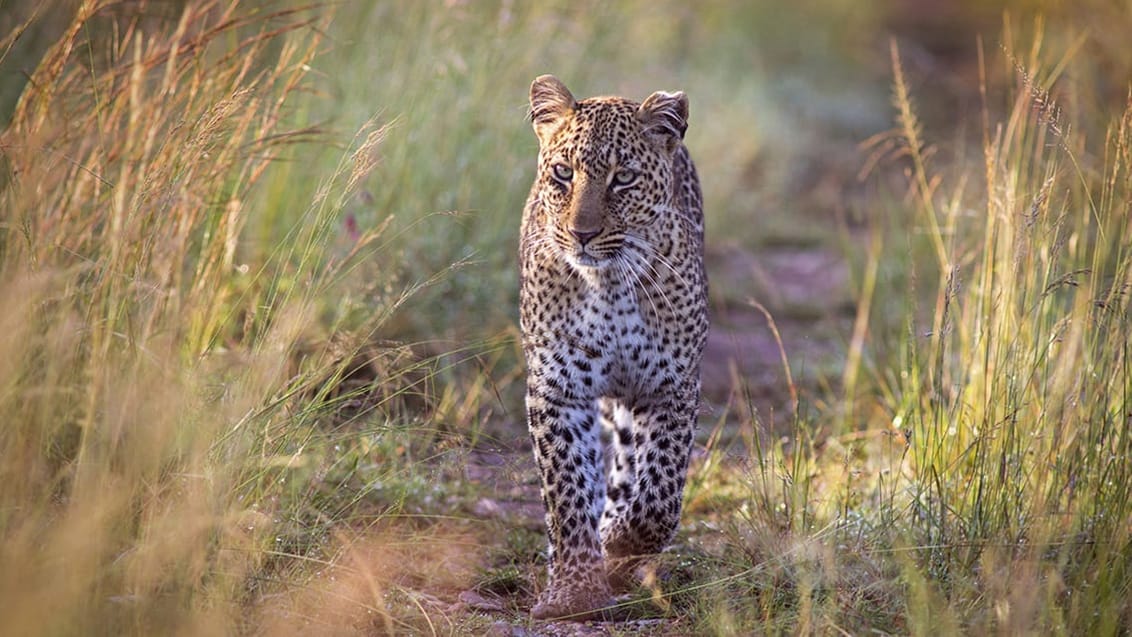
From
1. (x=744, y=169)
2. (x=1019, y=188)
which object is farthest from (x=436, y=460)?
(x=744, y=169)

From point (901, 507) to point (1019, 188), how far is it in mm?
1560

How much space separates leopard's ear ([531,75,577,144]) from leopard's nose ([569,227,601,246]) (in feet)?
1.86

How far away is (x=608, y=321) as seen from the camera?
503 centimetres

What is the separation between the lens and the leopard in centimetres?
493

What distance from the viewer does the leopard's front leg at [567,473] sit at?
4781 mm

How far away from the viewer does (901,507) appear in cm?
504

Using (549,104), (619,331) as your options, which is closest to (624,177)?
(549,104)

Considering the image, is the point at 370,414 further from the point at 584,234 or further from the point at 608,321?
the point at 584,234

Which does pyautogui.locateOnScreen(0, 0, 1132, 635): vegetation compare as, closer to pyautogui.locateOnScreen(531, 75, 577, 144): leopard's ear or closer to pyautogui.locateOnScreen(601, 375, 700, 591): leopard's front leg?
pyautogui.locateOnScreen(601, 375, 700, 591): leopard's front leg

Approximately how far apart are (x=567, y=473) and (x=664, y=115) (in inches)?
55.1

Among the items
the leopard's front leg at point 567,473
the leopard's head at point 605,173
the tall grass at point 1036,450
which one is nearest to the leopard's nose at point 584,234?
the leopard's head at point 605,173

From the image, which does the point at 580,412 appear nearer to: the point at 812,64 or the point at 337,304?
the point at 337,304

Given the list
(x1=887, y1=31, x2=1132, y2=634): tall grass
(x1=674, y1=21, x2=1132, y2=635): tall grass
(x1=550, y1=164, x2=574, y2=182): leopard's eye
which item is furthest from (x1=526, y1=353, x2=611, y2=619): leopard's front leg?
(x1=887, y1=31, x2=1132, y2=634): tall grass

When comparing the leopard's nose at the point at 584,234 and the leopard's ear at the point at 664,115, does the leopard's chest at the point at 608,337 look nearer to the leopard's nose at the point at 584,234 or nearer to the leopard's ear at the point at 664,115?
the leopard's nose at the point at 584,234
